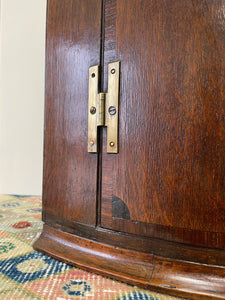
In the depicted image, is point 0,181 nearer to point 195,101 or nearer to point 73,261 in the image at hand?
point 73,261

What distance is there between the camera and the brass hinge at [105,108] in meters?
0.61

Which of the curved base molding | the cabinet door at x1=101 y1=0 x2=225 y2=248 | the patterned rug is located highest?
the cabinet door at x1=101 y1=0 x2=225 y2=248

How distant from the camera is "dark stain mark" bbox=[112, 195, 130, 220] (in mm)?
600

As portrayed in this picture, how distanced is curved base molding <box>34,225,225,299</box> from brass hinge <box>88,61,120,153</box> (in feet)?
0.77

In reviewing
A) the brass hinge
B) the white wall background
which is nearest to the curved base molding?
the brass hinge

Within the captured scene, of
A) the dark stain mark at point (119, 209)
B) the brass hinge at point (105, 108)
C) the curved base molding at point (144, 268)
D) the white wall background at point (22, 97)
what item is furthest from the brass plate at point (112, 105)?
Answer: the white wall background at point (22, 97)

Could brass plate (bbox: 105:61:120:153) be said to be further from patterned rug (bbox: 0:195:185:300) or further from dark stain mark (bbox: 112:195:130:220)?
patterned rug (bbox: 0:195:185:300)

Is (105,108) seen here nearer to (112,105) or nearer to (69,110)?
(112,105)

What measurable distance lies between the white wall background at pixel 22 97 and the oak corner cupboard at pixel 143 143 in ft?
4.29

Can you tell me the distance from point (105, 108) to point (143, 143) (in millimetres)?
128

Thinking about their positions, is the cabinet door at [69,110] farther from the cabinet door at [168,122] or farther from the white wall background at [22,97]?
the white wall background at [22,97]

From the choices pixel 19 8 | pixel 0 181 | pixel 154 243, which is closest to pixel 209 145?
pixel 154 243

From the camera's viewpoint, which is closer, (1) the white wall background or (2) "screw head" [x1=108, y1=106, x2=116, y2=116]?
(2) "screw head" [x1=108, y1=106, x2=116, y2=116]

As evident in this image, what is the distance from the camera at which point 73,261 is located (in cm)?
66
